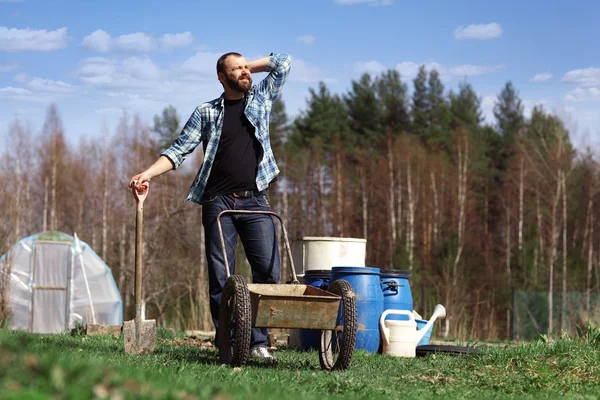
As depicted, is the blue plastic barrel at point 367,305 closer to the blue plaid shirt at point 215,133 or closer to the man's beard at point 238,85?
the blue plaid shirt at point 215,133

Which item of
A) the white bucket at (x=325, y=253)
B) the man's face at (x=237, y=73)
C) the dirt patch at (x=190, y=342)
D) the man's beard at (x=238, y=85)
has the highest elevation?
the man's face at (x=237, y=73)

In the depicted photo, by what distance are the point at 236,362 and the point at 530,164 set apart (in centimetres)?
3968

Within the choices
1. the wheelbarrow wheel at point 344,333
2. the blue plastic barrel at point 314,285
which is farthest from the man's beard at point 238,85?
the blue plastic barrel at point 314,285

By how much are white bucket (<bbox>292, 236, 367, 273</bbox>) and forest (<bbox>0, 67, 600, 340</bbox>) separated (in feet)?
82.4

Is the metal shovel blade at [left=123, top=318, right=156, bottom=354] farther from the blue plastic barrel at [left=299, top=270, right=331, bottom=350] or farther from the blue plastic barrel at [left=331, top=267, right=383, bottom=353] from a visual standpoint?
the blue plastic barrel at [left=331, top=267, right=383, bottom=353]

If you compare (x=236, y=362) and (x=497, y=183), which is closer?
(x=236, y=362)

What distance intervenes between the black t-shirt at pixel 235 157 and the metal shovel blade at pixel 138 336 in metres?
1.17

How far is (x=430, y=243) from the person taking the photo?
40.7 metres

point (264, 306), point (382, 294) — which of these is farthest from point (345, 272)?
point (264, 306)

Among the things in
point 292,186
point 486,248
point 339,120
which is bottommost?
point 486,248

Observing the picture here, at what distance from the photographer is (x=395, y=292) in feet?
31.2

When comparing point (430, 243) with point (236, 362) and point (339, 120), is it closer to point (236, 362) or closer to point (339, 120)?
point (339, 120)

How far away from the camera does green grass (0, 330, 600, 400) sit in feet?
10.5

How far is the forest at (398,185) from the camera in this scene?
38250mm
